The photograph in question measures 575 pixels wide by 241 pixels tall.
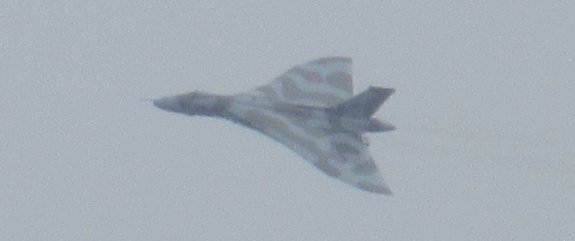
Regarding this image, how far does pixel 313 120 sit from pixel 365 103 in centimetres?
412

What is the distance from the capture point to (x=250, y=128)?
138 meters

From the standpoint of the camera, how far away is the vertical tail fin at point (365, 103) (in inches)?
5305

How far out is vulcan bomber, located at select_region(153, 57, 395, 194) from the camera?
134 metres

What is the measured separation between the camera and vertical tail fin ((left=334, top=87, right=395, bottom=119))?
135 meters

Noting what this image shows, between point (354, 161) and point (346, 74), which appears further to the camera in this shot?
point (346, 74)

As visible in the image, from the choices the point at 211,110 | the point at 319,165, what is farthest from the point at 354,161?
the point at 211,110

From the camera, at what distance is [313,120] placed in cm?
13788

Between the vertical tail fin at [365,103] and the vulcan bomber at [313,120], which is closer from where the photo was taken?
the vulcan bomber at [313,120]

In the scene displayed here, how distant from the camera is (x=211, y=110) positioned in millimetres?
138500

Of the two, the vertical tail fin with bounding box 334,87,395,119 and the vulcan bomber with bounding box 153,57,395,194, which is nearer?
the vulcan bomber with bounding box 153,57,395,194

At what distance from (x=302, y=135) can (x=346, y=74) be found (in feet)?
33.8

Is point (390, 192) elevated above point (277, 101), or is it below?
below

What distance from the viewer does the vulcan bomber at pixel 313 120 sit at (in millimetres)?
134125

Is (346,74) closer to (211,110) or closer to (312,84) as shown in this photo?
(312,84)
